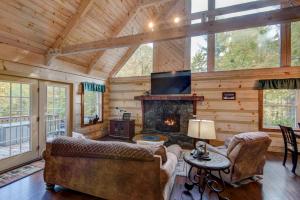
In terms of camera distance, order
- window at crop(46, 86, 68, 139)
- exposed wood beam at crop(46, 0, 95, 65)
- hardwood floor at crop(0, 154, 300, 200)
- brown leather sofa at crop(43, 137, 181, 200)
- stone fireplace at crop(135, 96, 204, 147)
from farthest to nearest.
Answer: stone fireplace at crop(135, 96, 204, 147) < window at crop(46, 86, 68, 139) < exposed wood beam at crop(46, 0, 95, 65) < hardwood floor at crop(0, 154, 300, 200) < brown leather sofa at crop(43, 137, 181, 200)

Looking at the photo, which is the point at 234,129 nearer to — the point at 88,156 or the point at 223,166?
the point at 223,166

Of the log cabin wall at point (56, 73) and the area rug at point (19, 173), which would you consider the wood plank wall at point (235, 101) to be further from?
the area rug at point (19, 173)

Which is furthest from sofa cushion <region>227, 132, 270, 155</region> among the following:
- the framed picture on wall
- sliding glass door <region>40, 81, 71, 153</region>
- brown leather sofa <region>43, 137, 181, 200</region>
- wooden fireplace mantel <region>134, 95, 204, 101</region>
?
sliding glass door <region>40, 81, 71, 153</region>

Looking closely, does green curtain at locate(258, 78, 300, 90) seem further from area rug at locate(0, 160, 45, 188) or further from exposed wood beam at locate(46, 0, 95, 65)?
area rug at locate(0, 160, 45, 188)

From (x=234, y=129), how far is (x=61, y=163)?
195 inches

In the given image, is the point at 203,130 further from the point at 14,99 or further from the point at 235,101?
the point at 14,99

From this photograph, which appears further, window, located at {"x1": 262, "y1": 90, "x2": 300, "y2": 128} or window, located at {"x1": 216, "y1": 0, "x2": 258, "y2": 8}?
window, located at {"x1": 216, "y1": 0, "x2": 258, "y2": 8}

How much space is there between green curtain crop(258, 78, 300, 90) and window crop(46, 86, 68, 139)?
5899 millimetres

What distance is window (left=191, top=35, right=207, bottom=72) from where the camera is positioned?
19.1 ft

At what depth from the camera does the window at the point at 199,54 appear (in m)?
5.82

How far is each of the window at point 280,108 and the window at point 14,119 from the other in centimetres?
643

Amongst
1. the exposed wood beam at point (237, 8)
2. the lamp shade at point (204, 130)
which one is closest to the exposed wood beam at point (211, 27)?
the lamp shade at point (204, 130)

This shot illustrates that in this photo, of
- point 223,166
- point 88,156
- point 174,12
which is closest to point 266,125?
point 223,166

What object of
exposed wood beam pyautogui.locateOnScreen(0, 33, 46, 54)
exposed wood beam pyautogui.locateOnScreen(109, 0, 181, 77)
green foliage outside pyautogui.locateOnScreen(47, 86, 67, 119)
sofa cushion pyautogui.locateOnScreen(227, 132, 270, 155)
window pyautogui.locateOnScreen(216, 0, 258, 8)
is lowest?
sofa cushion pyautogui.locateOnScreen(227, 132, 270, 155)
